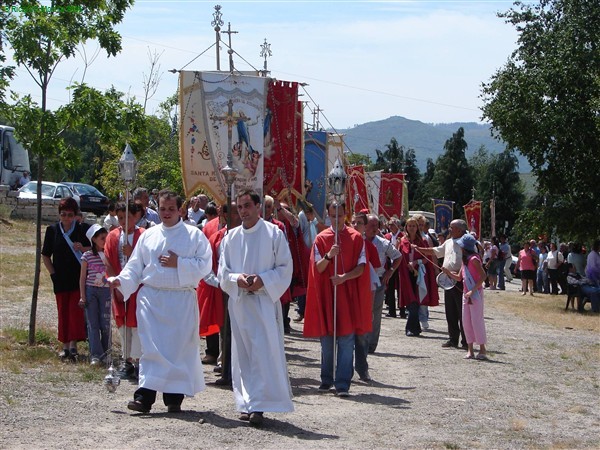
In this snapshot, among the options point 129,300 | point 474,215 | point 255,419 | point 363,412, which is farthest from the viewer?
point 474,215

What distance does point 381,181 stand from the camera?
1356 inches

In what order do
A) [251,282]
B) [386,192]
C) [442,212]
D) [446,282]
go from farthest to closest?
[442,212] → [386,192] → [446,282] → [251,282]

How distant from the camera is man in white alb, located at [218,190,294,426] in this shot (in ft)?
30.3

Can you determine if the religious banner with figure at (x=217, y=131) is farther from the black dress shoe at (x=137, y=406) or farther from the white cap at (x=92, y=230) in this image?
the black dress shoe at (x=137, y=406)

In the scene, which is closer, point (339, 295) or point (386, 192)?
point (339, 295)

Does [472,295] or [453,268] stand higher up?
[453,268]

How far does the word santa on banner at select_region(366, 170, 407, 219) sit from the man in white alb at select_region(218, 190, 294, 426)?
24812mm

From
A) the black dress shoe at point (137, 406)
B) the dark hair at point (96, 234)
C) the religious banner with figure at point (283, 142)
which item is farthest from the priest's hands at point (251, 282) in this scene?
the religious banner with figure at point (283, 142)

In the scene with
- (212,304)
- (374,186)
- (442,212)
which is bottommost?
(212,304)

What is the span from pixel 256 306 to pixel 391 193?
2548cm

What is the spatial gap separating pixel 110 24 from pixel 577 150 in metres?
20.7

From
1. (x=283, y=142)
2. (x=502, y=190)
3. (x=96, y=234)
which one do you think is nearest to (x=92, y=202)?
(x=283, y=142)

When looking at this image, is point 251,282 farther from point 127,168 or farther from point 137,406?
point 127,168

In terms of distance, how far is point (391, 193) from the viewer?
114ft
